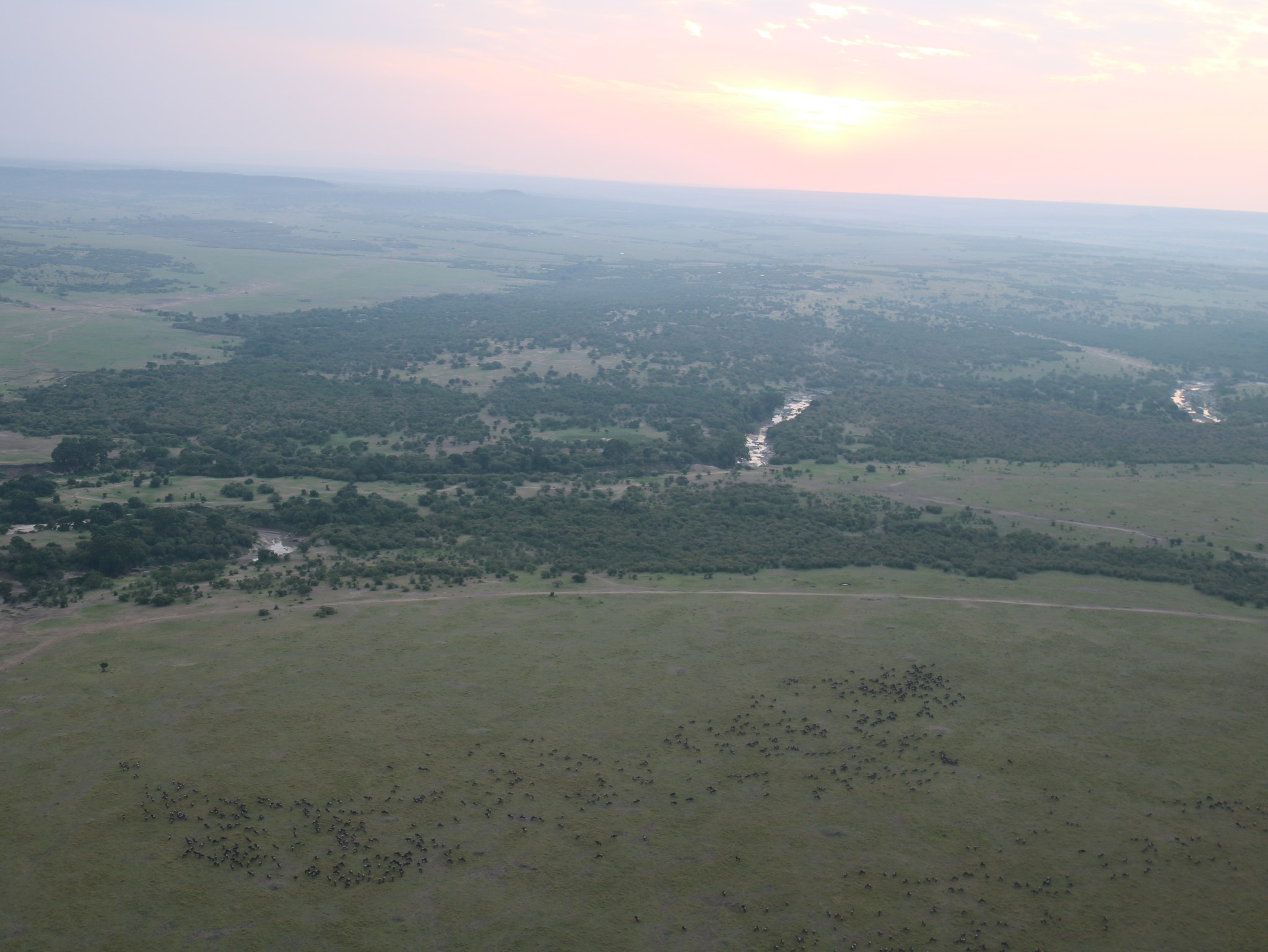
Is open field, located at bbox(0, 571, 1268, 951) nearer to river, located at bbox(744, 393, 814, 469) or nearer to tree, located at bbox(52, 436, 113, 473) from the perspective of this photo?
tree, located at bbox(52, 436, 113, 473)

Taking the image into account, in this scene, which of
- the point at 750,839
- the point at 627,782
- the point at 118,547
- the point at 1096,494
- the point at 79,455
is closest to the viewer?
the point at 750,839

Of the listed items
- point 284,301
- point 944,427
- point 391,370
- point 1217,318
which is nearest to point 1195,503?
point 944,427

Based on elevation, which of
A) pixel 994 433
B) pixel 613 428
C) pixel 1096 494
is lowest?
pixel 613 428

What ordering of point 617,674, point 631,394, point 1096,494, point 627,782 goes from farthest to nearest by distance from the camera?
point 631,394 < point 1096,494 < point 617,674 < point 627,782

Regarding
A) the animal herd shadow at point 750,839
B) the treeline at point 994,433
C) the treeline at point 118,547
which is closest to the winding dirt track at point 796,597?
the treeline at point 118,547

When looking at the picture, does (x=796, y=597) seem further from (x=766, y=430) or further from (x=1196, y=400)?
(x=1196, y=400)

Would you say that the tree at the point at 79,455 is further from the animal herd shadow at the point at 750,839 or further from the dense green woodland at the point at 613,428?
the animal herd shadow at the point at 750,839

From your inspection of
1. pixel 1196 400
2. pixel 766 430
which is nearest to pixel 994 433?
pixel 766 430

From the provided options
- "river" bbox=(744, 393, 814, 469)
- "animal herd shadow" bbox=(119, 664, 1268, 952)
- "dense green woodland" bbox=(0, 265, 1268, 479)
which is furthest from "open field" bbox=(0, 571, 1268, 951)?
"river" bbox=(744, 393, 814, 469)
